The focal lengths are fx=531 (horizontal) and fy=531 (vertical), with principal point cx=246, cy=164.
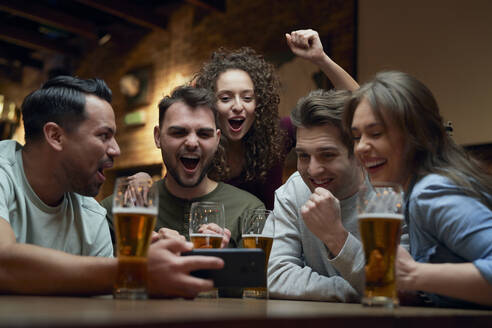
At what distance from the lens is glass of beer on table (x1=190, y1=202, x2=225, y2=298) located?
1495mm

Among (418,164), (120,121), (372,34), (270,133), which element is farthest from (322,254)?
(120,121)

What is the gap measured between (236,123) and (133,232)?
1.64 metres

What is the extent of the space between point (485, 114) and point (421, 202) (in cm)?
335

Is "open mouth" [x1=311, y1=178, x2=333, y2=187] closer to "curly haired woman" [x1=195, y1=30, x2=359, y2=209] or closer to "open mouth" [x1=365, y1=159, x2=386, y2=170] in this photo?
"open mouth" [x1=365, y1=159, x2=386, y2=170]

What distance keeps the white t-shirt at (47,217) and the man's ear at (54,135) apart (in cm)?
11

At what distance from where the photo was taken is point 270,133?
9.15ft

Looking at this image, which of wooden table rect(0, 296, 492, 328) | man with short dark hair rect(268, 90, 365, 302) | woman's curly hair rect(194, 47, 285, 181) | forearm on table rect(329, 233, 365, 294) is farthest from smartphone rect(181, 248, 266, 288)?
woman's curly hair rect(194, 47, 285, 181)

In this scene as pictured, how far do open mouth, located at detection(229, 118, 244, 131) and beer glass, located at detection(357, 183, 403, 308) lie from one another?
5.06ft

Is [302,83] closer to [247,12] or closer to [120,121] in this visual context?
[247,12]

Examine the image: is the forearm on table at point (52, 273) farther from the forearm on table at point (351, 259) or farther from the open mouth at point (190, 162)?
the open mouth at point (190, 162)

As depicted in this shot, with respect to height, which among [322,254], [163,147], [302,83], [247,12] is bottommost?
[322,254]

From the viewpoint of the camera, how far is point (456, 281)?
1176mm

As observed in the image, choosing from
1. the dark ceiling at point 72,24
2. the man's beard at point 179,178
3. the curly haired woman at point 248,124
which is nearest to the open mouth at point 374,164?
the man's beard at point 179,178

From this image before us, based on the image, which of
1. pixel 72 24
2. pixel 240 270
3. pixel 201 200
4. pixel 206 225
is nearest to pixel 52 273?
pixel 240 270
